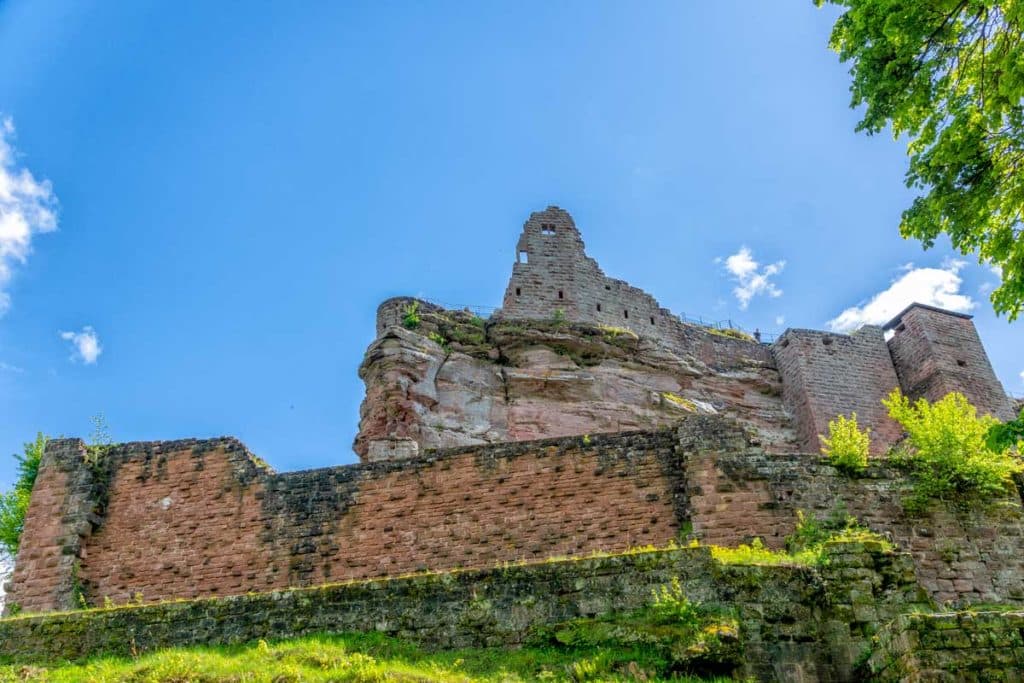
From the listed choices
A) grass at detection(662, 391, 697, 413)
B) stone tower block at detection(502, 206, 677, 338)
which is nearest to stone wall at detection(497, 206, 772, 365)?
stone tower block at detection(502, 206, 677, 338)

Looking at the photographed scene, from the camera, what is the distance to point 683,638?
966 centimetres

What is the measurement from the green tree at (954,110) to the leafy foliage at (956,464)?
5.03 metres

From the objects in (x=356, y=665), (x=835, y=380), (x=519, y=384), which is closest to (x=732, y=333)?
(x=835, y=380)

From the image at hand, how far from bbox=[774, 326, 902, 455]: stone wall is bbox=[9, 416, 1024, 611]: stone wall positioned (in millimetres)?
15205

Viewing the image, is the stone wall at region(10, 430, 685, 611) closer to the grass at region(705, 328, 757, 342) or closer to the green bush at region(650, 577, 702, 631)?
the green bush at region(650, 577, 702, 631)

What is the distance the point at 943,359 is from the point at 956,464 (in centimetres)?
1898

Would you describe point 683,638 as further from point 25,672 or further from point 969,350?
point 969,350

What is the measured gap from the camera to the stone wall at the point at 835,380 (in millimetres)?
31234

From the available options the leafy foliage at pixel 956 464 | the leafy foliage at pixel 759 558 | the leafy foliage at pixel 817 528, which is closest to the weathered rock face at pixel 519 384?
the leafy foliage at pixel 817 528

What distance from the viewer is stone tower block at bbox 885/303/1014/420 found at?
105 feet

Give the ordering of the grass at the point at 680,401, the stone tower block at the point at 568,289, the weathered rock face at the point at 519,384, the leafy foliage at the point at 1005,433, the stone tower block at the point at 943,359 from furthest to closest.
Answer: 1. the stone tower block at the point at 943,359
2. the stone tower block at the point at 568,289
3. the grass at the point at 680,401
4. the weathered rock face at the point at 519,384
5. the leafy foliage at the point at 1005,433

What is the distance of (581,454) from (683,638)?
742 cm

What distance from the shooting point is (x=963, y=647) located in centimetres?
812

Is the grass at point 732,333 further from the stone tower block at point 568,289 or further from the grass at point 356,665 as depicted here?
the grass at point 356,665
